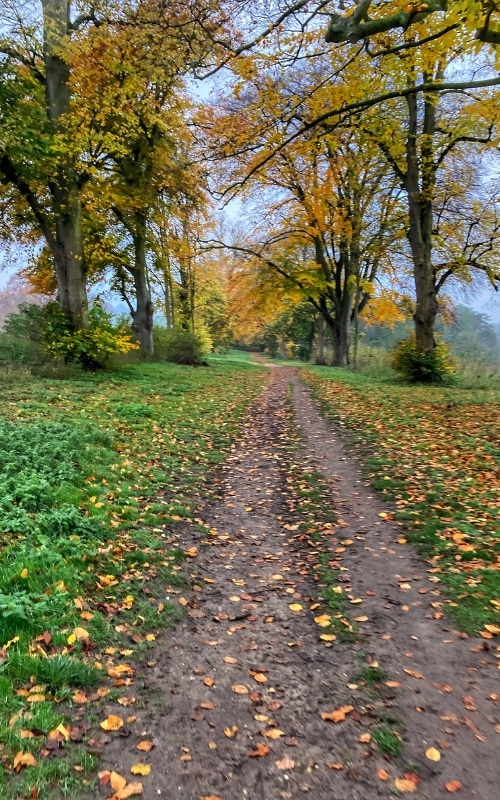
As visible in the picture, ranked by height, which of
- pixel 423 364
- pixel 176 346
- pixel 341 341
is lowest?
pixel 423 364

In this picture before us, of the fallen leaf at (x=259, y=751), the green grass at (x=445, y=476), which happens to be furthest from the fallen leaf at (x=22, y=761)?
the green grass at (x=445, y=476)

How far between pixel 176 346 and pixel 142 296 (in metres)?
4.25

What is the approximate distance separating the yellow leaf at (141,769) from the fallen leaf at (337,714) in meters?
1.14

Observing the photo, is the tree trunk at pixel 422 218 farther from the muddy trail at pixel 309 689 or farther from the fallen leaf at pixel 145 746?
the fallen leaf at pixel 145 746

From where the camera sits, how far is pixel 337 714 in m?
3.11

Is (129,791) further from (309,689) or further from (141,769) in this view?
(309,689)

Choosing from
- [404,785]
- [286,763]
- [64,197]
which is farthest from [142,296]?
[404,785]

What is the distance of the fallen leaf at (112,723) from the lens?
2.91m

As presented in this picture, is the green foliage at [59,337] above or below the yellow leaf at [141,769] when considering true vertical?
above

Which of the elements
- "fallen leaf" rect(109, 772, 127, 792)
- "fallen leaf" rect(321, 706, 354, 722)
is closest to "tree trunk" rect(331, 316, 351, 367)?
"fallen leaf" rect(321, 706, 354, 722)

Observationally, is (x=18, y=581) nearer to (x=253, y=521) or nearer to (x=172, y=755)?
(x=172, y=755)

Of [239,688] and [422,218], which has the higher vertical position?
[422,218]

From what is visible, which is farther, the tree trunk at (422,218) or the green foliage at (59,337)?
the tree trunk at (422,218)

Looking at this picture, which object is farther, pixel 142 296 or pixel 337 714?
pixel 142 296
